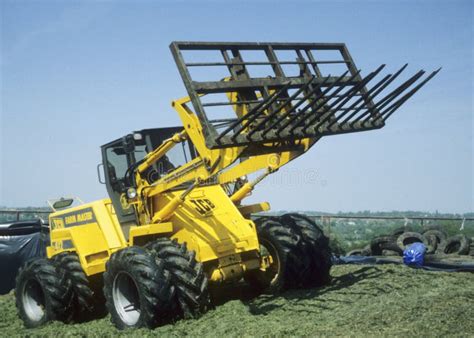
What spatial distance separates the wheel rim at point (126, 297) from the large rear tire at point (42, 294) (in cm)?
120

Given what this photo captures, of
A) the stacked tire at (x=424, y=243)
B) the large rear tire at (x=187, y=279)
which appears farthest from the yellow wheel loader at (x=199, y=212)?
the stacked tire at (x=424, y=243)

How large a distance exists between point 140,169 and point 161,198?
55 cm

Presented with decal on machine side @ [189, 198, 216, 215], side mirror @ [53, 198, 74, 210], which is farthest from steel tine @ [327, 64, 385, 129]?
side mirror @ [53, 198, 74, 210]

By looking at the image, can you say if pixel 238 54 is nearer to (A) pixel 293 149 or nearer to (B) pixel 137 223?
(A) pixel 293 149

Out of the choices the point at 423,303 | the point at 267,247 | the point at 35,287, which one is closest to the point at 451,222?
the point at 267,247

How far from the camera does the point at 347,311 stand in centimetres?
663

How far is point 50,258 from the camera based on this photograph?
31.2ft

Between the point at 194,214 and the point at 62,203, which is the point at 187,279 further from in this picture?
the point at 62,203

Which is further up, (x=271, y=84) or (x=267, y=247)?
(x=271, y=84)

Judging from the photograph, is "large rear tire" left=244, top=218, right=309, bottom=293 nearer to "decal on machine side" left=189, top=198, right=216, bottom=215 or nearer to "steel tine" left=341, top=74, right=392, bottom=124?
"decal on machine side" left=189, top=198, right=216, bottom=215

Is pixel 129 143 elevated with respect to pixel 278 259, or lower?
elevated

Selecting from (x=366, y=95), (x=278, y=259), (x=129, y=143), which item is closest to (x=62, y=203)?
(x=129, y=143)

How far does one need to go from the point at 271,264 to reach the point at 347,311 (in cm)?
225

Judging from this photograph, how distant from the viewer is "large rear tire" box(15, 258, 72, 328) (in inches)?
334
